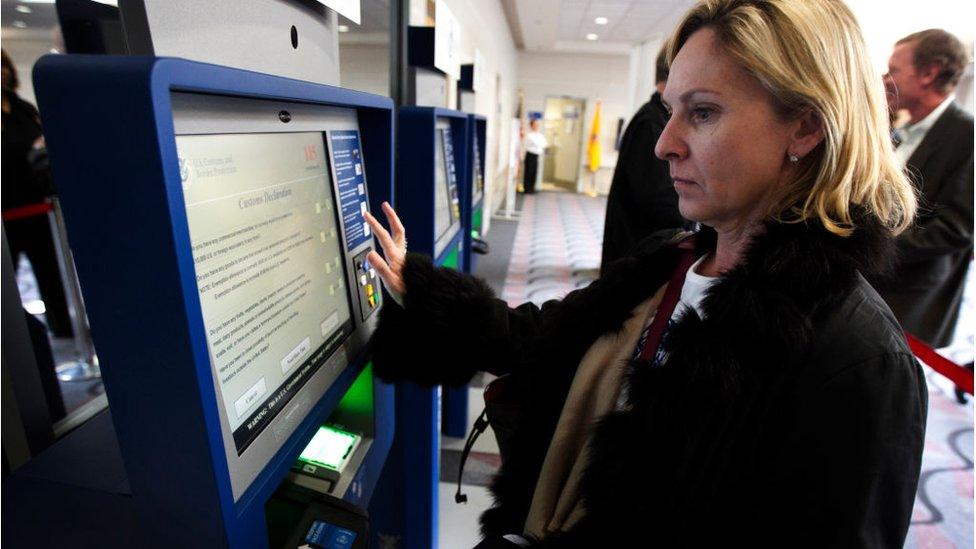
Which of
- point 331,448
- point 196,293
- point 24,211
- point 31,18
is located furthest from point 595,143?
point 196,293

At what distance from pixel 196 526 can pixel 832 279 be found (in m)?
0.89

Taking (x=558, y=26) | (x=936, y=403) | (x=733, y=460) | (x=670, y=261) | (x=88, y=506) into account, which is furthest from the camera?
(x=558, y=26)

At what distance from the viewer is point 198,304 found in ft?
1.67

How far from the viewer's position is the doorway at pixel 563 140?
46.2ft

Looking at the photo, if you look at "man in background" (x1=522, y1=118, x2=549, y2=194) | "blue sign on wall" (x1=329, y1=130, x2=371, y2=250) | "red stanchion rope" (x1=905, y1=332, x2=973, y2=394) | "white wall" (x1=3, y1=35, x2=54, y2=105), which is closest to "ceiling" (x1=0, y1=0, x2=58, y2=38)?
"white wall" (x1=3, y1=35, x2=54, y2=105)

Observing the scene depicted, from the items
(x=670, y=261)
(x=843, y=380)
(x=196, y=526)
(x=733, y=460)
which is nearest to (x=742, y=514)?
(x=733, y=460)

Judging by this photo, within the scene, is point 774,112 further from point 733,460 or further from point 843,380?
point 733,460

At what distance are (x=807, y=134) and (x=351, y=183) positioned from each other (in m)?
0.77

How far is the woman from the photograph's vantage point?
71cm

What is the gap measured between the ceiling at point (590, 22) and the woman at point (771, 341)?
572 centimetres

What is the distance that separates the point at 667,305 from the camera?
1.04 meters

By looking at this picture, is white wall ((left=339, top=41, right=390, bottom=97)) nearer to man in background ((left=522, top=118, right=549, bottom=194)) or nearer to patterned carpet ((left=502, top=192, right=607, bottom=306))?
patterned carpet ((left=502, top=192, right=607, bottom=306))

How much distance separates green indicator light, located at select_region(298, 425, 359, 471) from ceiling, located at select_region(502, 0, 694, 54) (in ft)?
19.9

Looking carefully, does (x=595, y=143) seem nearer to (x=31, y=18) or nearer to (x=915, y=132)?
(x=31, y=18)
